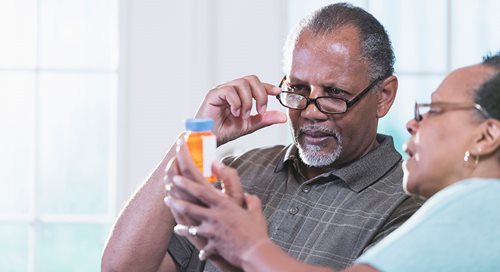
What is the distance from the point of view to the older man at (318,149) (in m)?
2.10

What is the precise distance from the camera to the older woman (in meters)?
1.46

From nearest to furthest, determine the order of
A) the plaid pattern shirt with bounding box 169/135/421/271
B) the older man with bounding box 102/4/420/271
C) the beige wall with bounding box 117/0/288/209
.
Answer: the plaid pattern shirt with bounding box 169/135/421/271
the older man with bounding box 102/4/420/271
the beige wall with bounding box 117/0/288/209

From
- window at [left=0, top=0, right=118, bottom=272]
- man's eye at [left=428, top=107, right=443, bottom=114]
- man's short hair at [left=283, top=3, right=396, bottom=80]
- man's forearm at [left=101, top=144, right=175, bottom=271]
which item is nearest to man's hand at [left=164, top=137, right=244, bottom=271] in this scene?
man's eye at [left=428, top=107, right=443, bottom=114]

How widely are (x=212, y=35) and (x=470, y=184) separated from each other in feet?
6.49

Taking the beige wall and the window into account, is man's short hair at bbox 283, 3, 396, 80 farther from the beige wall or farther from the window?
the window

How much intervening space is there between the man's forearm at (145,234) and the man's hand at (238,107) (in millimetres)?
163

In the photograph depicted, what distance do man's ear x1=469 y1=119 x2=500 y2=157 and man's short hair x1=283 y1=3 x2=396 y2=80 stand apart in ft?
1.85

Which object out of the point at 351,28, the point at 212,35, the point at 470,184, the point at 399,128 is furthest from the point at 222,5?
the point at 470,184

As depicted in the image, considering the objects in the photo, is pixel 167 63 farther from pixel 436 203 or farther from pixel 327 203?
pixel 436 203

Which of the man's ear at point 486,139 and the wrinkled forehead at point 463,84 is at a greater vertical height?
the wrinkled forehead at point 463,84

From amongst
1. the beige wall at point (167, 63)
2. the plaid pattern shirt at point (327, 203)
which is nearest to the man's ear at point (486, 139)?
the plaid pattern shirt at point (327, 203)

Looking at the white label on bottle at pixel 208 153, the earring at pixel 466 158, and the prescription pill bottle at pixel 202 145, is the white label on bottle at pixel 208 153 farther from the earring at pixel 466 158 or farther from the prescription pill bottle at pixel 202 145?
the earring at pixel 466 158

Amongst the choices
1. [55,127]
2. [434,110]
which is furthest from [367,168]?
[55,127]

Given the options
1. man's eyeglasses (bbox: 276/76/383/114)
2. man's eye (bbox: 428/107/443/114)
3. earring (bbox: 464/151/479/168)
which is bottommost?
earring (bbox: 464/151/479/168)
